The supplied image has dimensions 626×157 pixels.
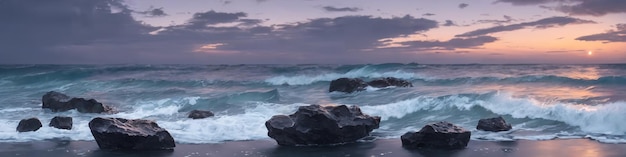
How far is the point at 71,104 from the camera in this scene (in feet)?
71.7

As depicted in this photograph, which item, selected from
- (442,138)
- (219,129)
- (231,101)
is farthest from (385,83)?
(442,138)

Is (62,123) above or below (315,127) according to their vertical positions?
below

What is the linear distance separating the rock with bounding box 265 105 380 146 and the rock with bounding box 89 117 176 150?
2.31 meters

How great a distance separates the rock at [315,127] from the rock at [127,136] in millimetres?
2310

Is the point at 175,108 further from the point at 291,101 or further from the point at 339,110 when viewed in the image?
the point at 339,110

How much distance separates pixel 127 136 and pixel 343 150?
173 inches

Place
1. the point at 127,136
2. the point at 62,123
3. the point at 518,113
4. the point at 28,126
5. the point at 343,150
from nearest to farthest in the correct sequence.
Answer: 1. the point at 127,136
2. the point at 343,150
3. the point at 28,126
4. the point at 62,123
5. the point at 518,113

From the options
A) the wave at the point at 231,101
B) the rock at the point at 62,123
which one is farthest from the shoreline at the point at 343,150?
the wave at the point at 231,101

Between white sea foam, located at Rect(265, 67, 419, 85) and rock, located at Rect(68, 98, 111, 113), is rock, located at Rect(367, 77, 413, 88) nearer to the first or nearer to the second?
white sea foam, located at Rect(265, 67, 419, 85)

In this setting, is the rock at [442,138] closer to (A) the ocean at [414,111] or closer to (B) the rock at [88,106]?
(A) the ocean at [414,111]

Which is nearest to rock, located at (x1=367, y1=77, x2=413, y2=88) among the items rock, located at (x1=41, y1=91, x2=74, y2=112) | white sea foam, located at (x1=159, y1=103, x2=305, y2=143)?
white sea foam, located at (x1=159, y1=103, x2=305, y2=143)

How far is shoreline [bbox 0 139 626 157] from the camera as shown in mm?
11312

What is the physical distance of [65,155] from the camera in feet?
38.2

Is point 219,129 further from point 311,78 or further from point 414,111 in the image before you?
point 311,78
